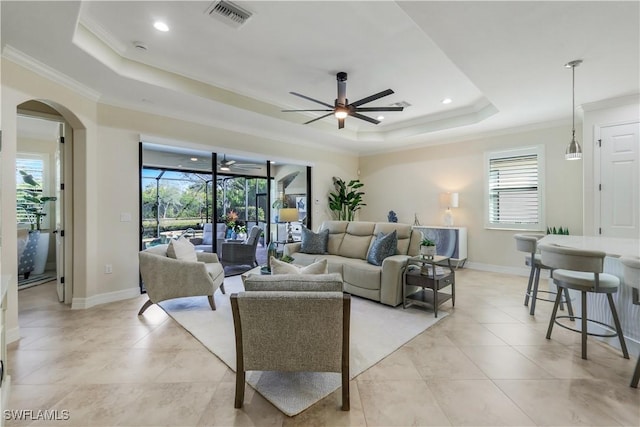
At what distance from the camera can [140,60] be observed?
3.49 m

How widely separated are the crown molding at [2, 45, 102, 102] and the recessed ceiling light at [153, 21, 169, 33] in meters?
1.30

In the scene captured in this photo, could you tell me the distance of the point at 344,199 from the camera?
7.14 meters

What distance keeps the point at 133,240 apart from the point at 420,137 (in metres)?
5.61

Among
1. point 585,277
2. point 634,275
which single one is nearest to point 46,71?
point 634,275

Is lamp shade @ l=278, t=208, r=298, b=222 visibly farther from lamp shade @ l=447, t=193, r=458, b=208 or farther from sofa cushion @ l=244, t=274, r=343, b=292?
sofa cushion @ l=244, t=274, r=343, b=292

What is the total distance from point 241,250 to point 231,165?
62.6 inches

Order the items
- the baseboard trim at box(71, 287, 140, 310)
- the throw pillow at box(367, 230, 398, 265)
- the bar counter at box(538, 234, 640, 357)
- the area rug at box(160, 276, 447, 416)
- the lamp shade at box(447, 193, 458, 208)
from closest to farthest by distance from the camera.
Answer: the area rug at box(160, 276, 447, 416) < the bar counter at box(538, 234, 640, 357) < the baseboard trim at box(71, 287, 140, 310) < the throw pillow at box(367, 230, 398, 265) < the lamp shade at box(447, 193, 458, 208)

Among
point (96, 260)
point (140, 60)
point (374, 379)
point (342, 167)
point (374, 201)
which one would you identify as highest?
point (140, 60)

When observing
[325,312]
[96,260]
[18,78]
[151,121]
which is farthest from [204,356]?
[151,121]

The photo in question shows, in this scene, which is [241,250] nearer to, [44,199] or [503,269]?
[44,199]

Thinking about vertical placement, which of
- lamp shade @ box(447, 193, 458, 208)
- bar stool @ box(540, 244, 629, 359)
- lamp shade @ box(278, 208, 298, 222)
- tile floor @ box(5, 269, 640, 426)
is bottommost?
tile floor @ box(5, 269, 640, 426)

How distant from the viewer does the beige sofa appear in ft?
12.0

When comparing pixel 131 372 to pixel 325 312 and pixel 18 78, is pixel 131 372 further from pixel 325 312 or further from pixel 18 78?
pixel 18 78

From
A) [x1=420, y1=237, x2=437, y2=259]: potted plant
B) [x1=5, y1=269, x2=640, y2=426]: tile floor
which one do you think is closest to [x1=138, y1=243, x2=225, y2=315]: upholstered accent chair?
[x1=5, y1=269, x2=640, y2=426]: tile floor
